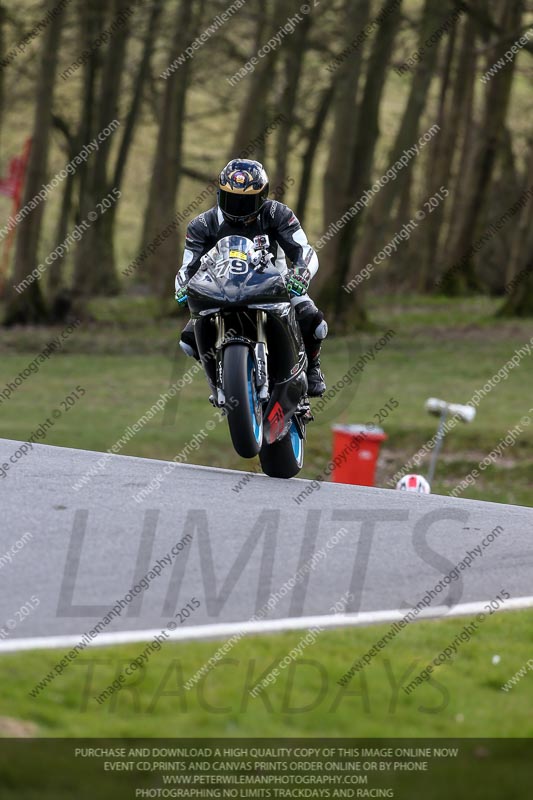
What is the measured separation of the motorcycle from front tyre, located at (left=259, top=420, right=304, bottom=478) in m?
0.48

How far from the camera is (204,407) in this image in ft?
76.4

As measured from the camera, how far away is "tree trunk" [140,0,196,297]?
35000 mm

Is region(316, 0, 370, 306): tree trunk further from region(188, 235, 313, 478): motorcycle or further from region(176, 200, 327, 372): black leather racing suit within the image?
region(188, 235, 313, 478): motorcycle

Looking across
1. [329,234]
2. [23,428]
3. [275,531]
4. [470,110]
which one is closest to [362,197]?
[329,234]

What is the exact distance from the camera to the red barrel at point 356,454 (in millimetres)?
16078

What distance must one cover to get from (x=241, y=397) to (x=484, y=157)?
96.9 ft

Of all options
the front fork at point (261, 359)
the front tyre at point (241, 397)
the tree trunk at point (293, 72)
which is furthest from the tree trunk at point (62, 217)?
the front tyre at point (241, 397)

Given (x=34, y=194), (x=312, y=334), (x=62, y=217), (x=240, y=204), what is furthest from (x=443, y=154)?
(x=240, y=204)

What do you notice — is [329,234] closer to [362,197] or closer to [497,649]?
[362,197]

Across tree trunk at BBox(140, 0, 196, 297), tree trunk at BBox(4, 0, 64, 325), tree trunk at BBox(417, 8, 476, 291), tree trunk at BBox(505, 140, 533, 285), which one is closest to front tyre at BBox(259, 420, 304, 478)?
tree trunk at BBox(4, 0, 64, 325)

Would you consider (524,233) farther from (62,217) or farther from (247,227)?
(247,227)

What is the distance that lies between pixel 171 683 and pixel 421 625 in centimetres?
156

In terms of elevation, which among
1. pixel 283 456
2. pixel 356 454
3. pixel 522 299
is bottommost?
pixel 522 299

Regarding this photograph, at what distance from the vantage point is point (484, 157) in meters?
37.3
